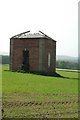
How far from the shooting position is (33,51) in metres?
30.2

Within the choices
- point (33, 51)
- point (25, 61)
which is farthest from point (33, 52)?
point (25, 61)

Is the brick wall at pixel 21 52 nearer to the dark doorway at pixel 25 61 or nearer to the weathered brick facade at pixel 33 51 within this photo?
the weathered brick facade at pixel 33 51

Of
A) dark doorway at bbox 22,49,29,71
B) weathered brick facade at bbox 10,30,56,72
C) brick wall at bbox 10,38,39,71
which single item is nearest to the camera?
weathered brick facade at bbox 10,30,56,72

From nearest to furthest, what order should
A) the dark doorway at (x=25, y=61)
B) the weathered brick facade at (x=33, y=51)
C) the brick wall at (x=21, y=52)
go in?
the weathered brick facade at (x=33, y=51) → the brick wall at (x=21, y=52) → the dark doorway at (x=25, y=61)

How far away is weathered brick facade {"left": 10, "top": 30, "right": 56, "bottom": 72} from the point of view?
29.9m

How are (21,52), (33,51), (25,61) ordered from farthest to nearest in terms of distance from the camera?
(21,52)
(25,61)
(33,51)

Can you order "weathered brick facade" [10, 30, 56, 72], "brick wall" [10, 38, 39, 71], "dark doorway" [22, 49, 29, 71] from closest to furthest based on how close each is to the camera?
"weathered brick facade" [10, 30, 56, 72] < "brick wall" [10, 38, 39, 71] < "dark doorway" [22, 49, 29, 71]

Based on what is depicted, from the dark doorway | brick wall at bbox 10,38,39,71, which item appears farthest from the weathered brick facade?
the dark doorway

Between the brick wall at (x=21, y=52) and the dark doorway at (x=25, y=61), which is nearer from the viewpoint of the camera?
the brick wall at (x=21, y=52)

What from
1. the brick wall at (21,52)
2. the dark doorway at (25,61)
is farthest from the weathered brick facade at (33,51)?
the dark doorway at (25,61)

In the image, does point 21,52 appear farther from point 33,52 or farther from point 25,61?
point 33,52

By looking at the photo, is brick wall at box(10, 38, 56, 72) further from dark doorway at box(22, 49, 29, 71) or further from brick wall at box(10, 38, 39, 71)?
dark doorway at box(22, 49, 29, 71)

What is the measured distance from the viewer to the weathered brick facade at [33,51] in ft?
98.2

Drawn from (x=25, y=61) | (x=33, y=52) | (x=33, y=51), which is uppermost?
(x=33, y=51)
